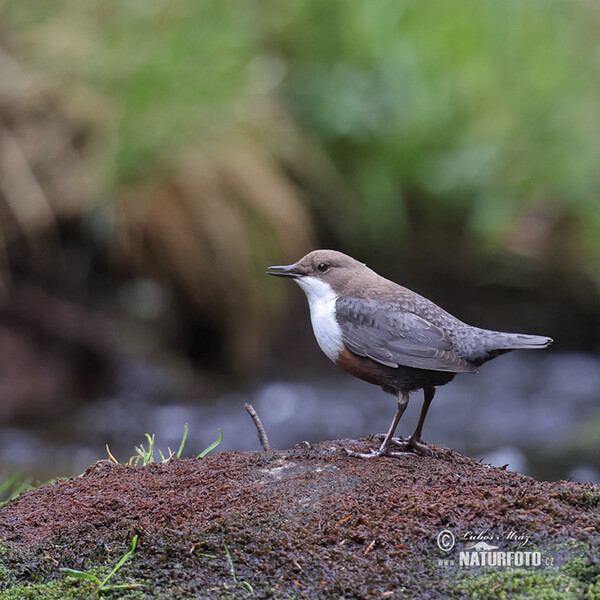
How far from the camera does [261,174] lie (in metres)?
7.58

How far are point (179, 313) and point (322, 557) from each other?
17.8 feet

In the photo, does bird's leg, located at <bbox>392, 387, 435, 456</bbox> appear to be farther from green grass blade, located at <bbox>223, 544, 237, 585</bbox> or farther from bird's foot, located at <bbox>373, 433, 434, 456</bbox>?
green grass blade, located at <bbox>223, 544, 237, 585</bbox>

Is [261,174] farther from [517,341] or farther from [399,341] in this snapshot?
[517,341]

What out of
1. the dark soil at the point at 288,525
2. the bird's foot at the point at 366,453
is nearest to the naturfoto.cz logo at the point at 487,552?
the dark soil at the point at 288,525

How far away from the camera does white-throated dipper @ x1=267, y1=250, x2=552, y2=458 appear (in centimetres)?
319

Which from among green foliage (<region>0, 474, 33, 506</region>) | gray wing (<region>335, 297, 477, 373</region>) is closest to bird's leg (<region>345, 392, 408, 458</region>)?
gray wing (<region>335, 297, 477, 373</region>)

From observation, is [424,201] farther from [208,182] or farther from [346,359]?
[346,359]

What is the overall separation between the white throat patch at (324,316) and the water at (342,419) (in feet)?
10.2

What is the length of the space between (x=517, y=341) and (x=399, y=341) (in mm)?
490

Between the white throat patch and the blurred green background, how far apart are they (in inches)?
146

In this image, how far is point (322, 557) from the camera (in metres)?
2.22

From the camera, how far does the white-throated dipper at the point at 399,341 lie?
3.19 meters

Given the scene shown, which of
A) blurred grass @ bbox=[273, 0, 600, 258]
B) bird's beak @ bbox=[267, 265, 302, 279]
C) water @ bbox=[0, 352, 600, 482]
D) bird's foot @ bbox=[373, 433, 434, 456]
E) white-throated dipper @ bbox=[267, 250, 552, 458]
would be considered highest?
blurred grass @ bbox=[273, 0, 600, 258]

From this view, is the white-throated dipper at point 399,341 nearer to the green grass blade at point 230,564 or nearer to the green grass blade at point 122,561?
the green grass blade at point 230,564
